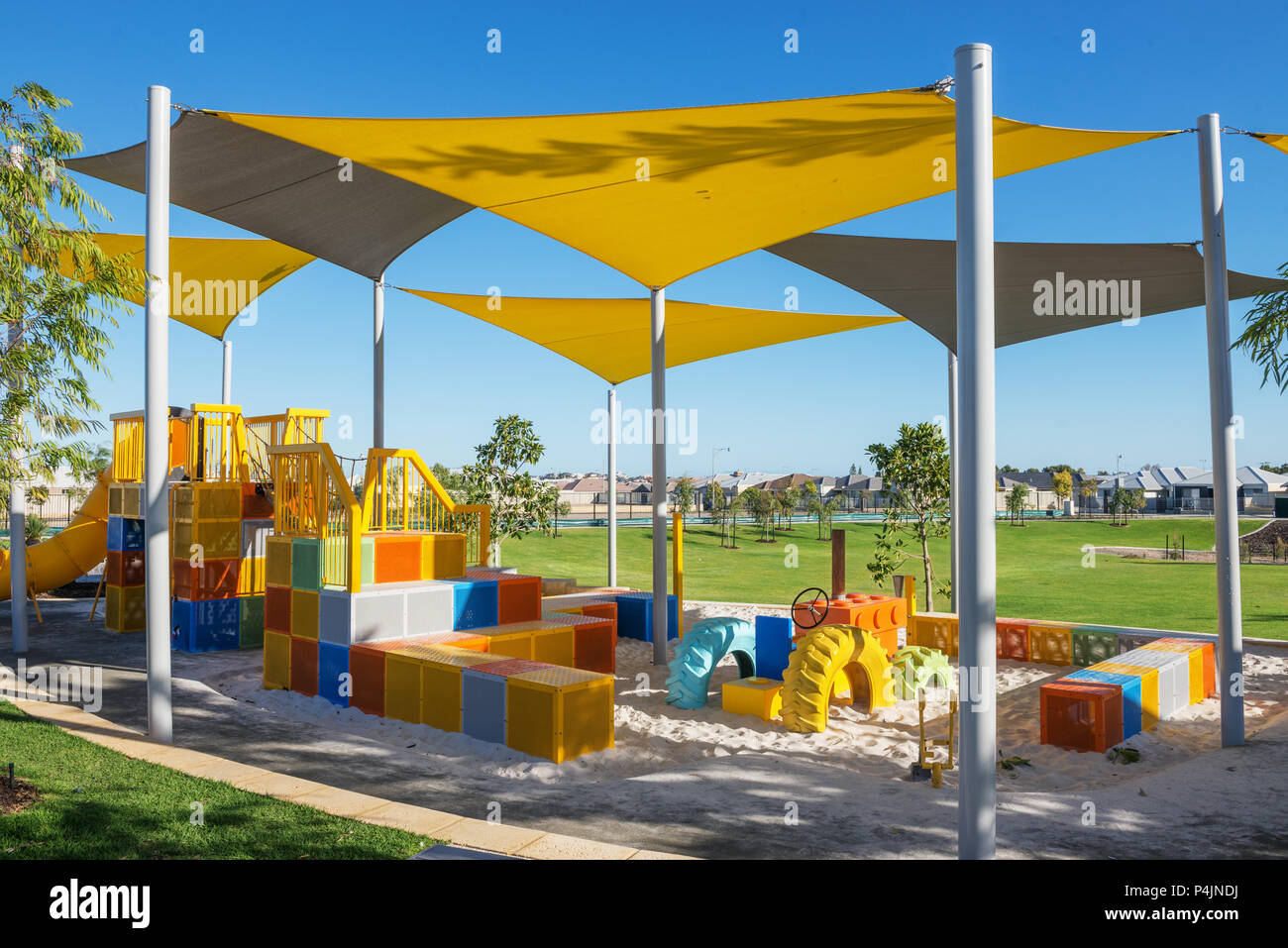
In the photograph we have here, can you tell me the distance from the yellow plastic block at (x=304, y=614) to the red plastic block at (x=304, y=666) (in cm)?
8

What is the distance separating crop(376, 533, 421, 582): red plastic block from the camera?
10453 mm

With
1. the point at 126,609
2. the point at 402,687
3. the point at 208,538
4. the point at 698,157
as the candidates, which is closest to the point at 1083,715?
the point at 698,157

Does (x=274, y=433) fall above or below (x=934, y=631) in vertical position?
above

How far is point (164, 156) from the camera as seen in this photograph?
7.36 meters

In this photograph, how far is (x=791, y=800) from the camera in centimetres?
605

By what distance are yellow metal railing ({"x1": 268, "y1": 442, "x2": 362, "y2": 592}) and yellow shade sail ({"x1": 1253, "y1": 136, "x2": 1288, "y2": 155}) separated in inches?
355

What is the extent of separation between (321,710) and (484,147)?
233 inches

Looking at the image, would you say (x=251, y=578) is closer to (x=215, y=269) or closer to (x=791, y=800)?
(x=215, y=269)

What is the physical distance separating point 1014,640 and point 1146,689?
155 inches

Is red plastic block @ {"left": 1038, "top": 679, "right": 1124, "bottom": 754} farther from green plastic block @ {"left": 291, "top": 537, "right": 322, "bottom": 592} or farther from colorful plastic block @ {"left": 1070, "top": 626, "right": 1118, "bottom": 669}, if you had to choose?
green plastic block @ {"left": 291, "top": 537, "right": 322, "bottom": 592}

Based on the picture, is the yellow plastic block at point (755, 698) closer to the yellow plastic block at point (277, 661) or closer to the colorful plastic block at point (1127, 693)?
the colorful plastic block at point (1127, 693)
